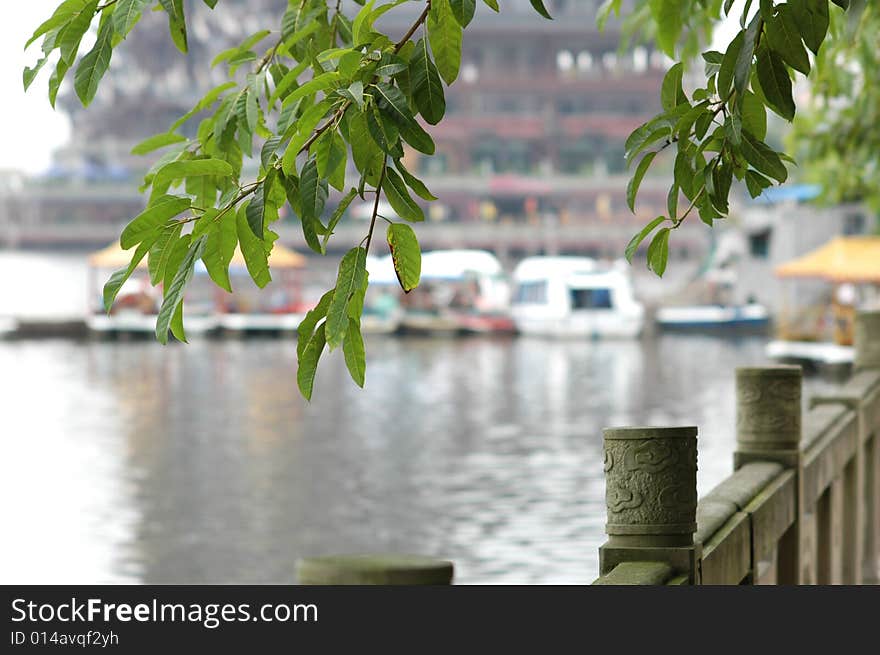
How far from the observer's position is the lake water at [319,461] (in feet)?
47.1

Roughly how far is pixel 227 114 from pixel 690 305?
58.2 metres

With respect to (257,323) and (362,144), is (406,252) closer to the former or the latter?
(362,144)

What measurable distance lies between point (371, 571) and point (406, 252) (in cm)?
183

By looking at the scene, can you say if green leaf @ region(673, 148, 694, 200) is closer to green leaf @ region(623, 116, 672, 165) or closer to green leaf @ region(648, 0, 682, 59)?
green leaf @ region(623, 116, 672, 165)

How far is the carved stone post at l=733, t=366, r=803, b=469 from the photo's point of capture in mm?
6520

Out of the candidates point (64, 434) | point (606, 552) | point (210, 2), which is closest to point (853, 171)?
point (606, 552)

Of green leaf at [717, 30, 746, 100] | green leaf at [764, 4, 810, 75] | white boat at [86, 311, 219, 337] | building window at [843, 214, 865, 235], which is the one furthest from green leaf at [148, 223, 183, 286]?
building window at [843, 214, 865, 235]

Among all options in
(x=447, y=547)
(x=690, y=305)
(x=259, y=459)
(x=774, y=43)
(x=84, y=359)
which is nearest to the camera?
(x=774, y=43)

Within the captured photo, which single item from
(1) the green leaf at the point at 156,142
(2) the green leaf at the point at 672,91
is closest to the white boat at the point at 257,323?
(1) the green leaf at the point at 156,142

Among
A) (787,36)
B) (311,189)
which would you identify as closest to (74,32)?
(311,189)

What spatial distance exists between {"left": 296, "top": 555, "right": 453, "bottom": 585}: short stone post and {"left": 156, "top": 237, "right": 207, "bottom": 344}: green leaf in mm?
1895

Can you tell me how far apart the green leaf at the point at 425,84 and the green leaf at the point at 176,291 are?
520 mm

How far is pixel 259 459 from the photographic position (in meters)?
21.6

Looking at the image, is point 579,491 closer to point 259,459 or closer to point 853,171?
point 259,459
